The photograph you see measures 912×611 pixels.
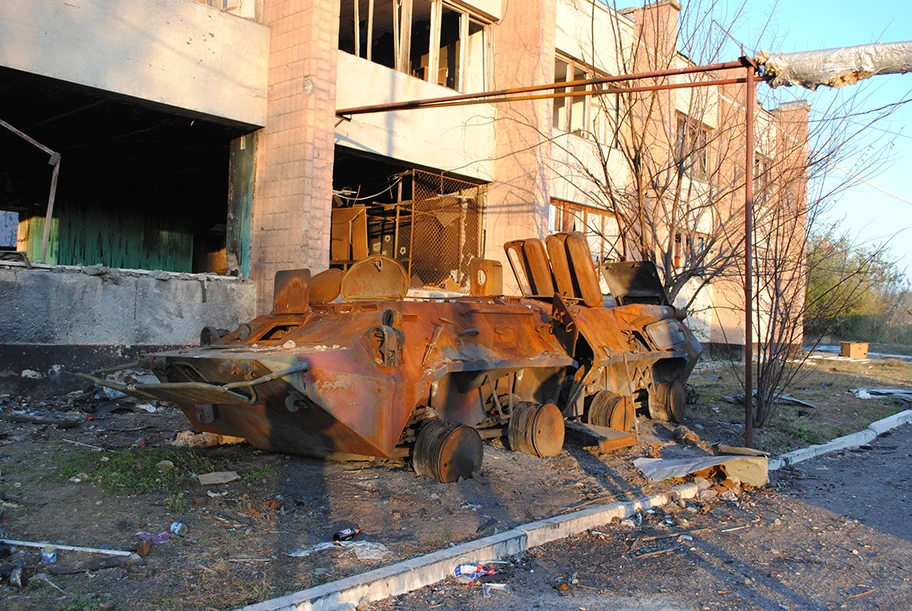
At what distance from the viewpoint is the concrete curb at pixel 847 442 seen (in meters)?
8.80

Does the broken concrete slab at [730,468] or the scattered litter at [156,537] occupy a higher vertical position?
the broken concrete slab at [730,468]

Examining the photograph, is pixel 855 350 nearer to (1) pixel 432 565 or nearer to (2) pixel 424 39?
(2) pixel 424 39

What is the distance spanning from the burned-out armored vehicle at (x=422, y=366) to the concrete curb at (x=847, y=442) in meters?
1.72

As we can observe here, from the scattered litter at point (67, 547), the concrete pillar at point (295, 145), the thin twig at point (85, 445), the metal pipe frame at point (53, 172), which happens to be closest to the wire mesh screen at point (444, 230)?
the concrete pillar at point (295, 145)

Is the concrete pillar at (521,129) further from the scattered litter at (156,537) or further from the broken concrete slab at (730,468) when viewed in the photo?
the scattered litter at (156,537)

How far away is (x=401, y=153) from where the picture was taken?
13734 mm

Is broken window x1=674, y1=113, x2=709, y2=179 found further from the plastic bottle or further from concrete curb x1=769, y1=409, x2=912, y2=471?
the plastic bottle

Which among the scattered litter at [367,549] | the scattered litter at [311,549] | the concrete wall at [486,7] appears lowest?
the scattered litter at [311,549]

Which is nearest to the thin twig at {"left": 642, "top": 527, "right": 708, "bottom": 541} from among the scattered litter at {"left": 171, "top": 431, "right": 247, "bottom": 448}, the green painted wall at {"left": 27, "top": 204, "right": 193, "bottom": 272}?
the scattered litter at {"left": 171, "top": 431, "right": 247, "bottom": 448}

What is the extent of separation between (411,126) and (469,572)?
406 inches

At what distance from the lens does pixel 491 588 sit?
4645mm

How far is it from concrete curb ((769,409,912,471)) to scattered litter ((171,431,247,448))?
580 cm

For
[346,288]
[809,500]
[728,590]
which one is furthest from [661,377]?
[728,590]

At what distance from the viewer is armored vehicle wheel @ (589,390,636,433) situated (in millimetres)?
9016
